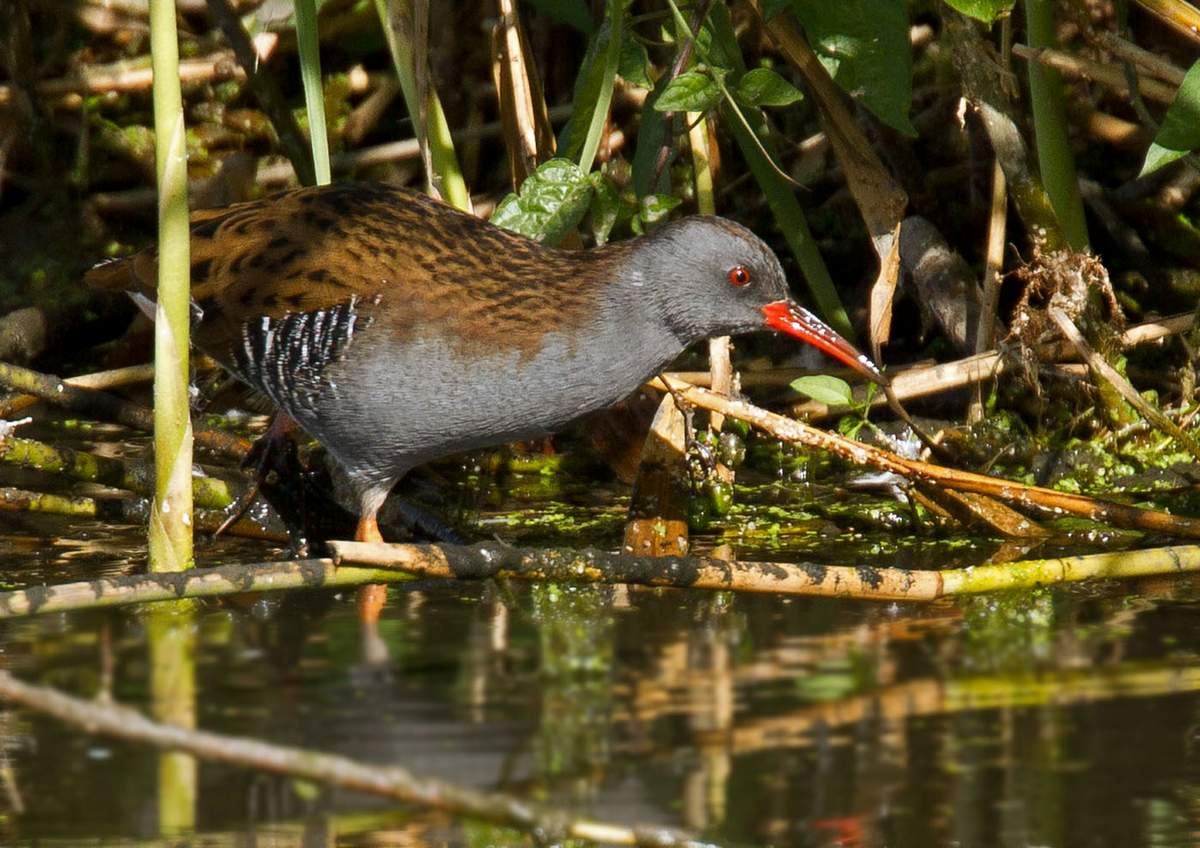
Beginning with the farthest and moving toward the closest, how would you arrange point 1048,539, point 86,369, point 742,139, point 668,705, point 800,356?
point 86,369 → point 800,356 → point 742,139 → point 1048,539 → point 668,705

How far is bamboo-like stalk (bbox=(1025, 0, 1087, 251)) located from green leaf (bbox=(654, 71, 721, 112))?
2.50ft

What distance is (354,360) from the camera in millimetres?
3057

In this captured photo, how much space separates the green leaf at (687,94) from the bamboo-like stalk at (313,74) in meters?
0.68

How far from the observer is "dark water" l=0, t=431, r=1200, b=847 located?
175cm

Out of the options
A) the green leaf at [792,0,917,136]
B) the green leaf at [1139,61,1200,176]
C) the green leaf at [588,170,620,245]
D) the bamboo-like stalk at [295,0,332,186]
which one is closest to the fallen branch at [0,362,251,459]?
the bamboo-like stalk at [295,0,332,186]

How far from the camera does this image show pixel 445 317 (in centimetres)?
304

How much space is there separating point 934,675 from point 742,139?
2002mm

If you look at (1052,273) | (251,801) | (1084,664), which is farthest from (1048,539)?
(251,801)

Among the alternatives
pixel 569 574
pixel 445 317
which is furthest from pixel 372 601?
pixel 445 317

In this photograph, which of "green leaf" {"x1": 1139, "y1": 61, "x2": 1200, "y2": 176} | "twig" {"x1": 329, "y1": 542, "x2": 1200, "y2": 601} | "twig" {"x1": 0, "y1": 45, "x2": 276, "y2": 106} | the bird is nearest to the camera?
"twig" {"x1": 329, "y1": 542, "x2": 1200, "y2": 601}

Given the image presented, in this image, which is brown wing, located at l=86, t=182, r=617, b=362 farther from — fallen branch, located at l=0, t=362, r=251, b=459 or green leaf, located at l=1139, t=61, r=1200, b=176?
green leaf, located at l=1139, t=61, r=1200, b=176

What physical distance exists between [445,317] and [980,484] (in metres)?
1.03

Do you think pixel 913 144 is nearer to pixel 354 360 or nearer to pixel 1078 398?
pixel 1078 398

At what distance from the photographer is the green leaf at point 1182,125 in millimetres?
2910
